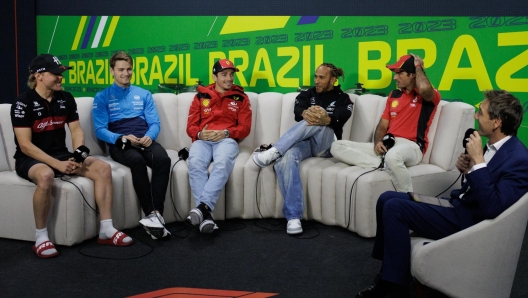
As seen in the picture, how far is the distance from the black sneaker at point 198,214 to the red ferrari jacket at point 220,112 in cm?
77

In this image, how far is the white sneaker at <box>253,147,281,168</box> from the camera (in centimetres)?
407

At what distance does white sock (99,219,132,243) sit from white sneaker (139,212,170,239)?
133 mm

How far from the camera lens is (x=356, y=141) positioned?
14.7ft

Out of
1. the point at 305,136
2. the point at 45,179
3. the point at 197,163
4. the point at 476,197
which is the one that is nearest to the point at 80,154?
the point at 45,179

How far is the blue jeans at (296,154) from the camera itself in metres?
4.01

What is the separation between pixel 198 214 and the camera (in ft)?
12.4

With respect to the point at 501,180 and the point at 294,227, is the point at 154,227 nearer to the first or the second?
the point at 294,227

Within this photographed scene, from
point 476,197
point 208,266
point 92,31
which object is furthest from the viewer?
point 92,31

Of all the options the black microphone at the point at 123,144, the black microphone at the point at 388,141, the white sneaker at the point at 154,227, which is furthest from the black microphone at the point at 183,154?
the black microphone at the point at 388,141

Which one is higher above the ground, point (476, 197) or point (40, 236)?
point (476, 197)

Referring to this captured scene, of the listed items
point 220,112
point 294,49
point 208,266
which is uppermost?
point 294,49

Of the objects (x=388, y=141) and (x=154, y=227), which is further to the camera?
(x=388, y=141)

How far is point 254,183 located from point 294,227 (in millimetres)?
509

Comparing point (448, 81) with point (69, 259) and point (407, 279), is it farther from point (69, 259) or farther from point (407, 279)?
point (69, 259)
